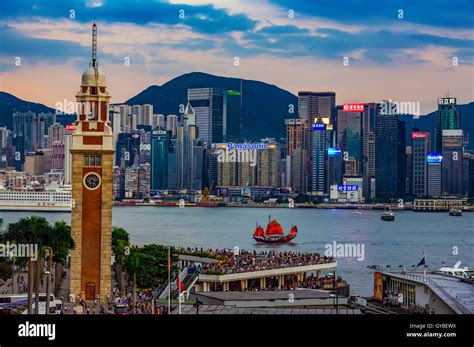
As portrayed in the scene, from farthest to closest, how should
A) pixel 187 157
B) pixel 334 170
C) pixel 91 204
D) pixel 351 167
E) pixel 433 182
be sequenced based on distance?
pixel 433 182 < pixel 351 167 < pixel 187 157 < pixel 334 170 < pixel 91 204

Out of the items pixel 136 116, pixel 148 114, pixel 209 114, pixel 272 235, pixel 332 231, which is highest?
pixel 209 114

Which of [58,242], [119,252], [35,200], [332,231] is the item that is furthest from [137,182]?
[58,242]

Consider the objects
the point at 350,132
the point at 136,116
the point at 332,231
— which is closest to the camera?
the point at 136,116

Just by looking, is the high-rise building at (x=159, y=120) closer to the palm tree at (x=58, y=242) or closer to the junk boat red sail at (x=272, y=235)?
the junk boat red sail at (x=272, y=235)

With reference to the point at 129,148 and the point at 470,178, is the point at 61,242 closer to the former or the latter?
the point at 129,148

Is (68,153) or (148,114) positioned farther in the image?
(148,114)
